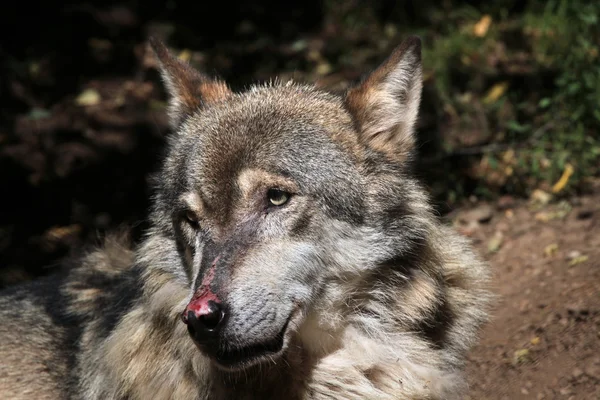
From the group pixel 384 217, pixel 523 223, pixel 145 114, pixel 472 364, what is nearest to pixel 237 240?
pixel 384 217

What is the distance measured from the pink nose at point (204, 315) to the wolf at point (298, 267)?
2cm

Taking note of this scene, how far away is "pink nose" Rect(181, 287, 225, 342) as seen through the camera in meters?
3.51

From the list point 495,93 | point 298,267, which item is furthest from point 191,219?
point 495,93

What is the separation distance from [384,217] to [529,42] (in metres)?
5.21

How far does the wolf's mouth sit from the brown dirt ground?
5.46 ft

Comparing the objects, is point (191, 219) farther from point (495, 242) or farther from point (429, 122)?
point (429, 122)

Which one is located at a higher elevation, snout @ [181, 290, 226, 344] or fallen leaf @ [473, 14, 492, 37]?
fallen leaf @ [473, 14, 492, 37]

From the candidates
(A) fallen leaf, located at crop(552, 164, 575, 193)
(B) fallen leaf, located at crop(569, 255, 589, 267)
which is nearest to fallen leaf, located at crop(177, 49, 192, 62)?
(A) fallen leaf, located at crop(552, 164, 575, 193)

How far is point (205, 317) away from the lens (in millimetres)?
3508

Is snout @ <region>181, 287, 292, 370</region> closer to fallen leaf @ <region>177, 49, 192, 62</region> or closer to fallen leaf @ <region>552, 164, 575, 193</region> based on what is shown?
fallen leaf @ <region>552, 164, 575, 193</region>

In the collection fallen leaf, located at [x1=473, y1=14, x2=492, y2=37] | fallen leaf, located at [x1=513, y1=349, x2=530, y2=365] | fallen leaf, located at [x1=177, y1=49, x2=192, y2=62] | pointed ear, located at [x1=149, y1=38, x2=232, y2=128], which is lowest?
fallen leaf, located at [x1=513, y1=349, x2=530, y2=365]

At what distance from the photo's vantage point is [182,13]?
10727 mm

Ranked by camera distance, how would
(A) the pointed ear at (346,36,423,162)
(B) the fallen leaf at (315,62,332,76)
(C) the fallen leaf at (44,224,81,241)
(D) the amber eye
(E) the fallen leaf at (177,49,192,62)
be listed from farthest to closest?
1. (E) the fallen leaf at (177,49,192,62)
2. (B) the fallen leaf at (315,62,332,76)
3. (C) the fallen leaf at (44,224,81,241)
4. (A) the pointed ear at (346,36,423,162)
5. (D) the amber eye

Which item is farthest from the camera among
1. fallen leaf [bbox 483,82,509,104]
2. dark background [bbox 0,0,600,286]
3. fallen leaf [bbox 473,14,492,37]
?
fallen leaf [bbox 473,14,492,37]
